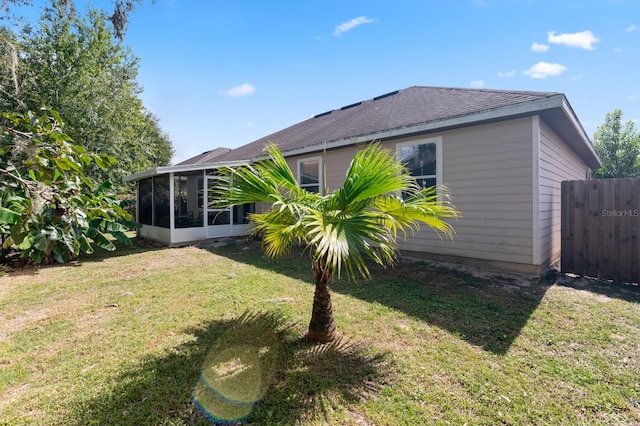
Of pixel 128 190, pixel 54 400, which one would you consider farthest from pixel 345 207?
pixel 128 190

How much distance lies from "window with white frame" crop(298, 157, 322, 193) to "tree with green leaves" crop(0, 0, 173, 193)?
9314 millimetres

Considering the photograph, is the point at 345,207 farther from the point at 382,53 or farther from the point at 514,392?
the point at 382,53

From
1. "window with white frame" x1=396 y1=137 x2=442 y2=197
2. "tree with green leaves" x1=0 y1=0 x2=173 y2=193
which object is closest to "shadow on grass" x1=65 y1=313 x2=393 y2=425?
"window with white frame" x1=396 y1=137 x2=442 y2=197

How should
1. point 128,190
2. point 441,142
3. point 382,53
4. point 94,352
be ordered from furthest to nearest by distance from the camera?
point 128,190
point 382,53
point 441,142
point 94,352

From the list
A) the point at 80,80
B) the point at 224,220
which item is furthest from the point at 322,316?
the point at 80,80

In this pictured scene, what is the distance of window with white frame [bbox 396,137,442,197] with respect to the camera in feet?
22.5

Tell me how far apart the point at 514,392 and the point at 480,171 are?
4818mm

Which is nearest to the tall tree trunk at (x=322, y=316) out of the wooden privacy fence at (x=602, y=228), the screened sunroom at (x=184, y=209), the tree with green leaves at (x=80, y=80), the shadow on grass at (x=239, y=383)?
the shadow on grass at (x=239, y=383)

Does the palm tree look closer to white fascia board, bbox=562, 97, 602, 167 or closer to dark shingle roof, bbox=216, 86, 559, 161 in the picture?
dark shingle roof, bbox=216, 86, 559, 161

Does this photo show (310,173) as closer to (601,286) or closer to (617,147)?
(601,286)

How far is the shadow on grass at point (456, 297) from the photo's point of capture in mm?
3580

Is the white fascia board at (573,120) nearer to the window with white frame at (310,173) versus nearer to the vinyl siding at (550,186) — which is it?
the vinyl siding at (550,186)

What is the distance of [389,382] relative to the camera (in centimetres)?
261

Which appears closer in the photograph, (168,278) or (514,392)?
(514,392)
